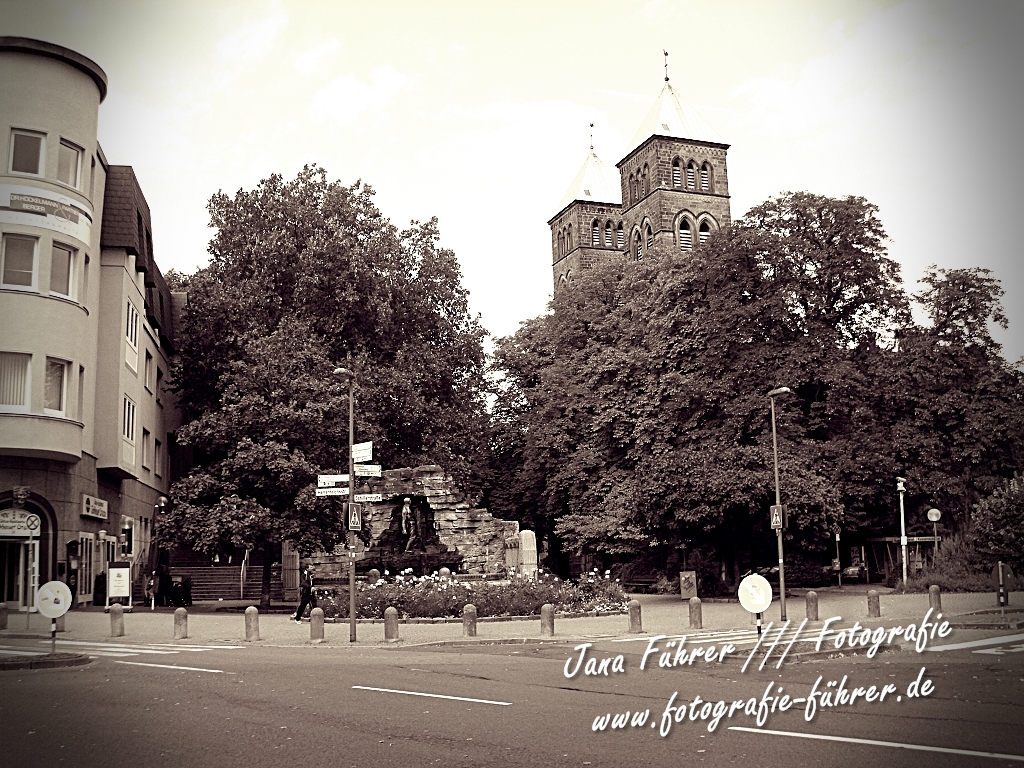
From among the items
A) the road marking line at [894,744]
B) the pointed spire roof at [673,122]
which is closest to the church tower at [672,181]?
the pointed spire roof at [673,122]

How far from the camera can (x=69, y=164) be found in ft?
87.5

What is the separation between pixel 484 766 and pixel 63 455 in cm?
2513

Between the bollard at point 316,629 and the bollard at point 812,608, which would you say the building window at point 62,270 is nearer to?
the bollard at point 316,629

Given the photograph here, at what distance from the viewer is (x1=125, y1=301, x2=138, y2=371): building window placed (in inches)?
1522

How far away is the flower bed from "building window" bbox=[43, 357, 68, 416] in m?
8.73

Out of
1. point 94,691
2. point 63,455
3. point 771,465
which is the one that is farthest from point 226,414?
point 94,691

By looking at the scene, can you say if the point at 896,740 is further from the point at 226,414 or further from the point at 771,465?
the point at 226,414

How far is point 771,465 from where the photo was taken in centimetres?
3691

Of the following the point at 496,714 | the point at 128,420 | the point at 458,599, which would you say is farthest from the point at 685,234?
the point at 496,714

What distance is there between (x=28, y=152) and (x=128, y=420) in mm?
20085

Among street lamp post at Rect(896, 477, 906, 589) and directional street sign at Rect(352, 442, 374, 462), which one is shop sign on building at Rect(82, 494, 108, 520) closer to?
directional street sign at Rect(352, 442, 374, 462)

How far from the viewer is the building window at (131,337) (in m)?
38.7

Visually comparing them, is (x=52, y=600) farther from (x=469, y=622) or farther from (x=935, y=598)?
(x=935, y=598)

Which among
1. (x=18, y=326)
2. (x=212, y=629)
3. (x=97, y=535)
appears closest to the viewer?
(x=212, y=629)
